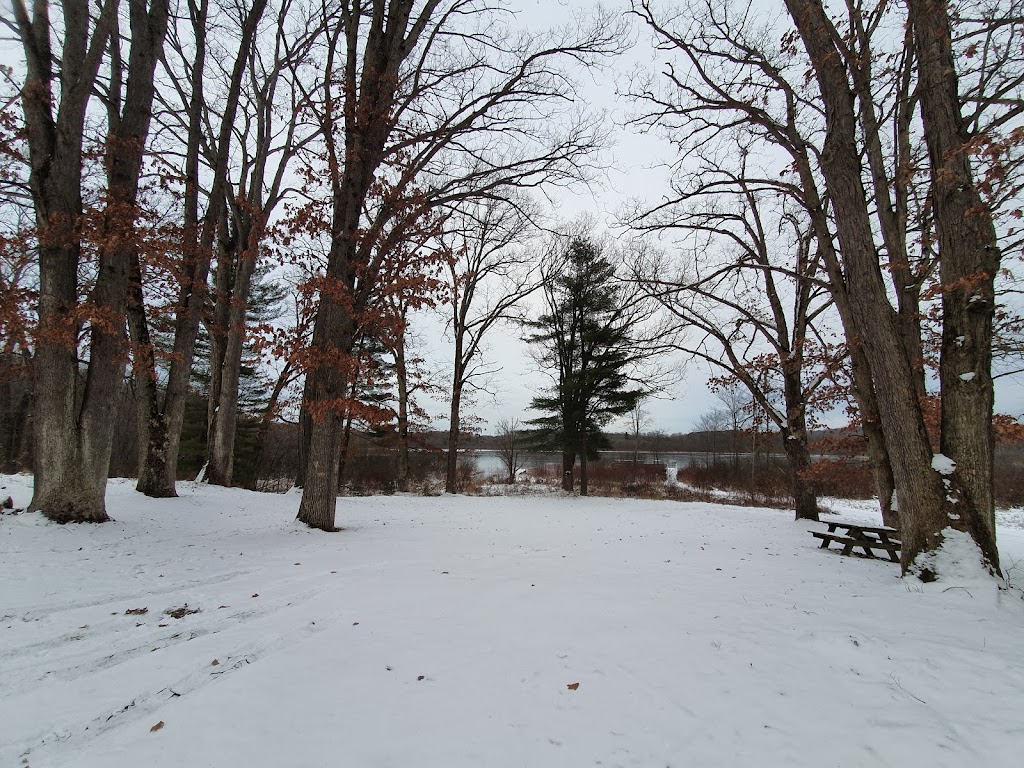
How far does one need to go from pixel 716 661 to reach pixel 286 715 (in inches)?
103

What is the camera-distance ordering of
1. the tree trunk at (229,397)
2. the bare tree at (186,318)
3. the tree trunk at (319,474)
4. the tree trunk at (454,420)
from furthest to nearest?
the tree trunk at (454,420) → the tree trunk at (229,397) → the bare tree at (186,318) → the tree trunk at (319,474)

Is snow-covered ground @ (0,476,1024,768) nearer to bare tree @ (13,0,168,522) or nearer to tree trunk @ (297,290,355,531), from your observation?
bare tree @ (13,0,168,522)

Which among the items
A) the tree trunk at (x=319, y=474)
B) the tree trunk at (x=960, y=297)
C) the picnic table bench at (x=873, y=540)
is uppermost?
the tree trunk at (x=960, y=297)

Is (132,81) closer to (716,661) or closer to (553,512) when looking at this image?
(716,661)

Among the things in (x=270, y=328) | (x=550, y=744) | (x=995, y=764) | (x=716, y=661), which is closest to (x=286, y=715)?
(x=550, y=744)

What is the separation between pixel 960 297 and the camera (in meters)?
4.75

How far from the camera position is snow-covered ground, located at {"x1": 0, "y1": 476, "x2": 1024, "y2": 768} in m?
2.12

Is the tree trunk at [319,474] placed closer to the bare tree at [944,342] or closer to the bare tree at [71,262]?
the bare tree at [71,262]

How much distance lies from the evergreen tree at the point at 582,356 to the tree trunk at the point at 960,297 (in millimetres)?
13621

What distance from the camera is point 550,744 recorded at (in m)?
2.18

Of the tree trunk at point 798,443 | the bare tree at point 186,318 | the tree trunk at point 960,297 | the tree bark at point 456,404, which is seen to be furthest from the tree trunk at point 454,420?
the tree trunk at point 960,297

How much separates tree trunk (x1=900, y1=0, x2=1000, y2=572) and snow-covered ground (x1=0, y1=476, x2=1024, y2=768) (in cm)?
92

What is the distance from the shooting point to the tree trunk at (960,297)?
4531mm

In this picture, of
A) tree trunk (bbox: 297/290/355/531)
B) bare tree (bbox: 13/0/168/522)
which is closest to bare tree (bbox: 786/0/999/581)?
tree trunk (bbox: 297/290/355/531)
